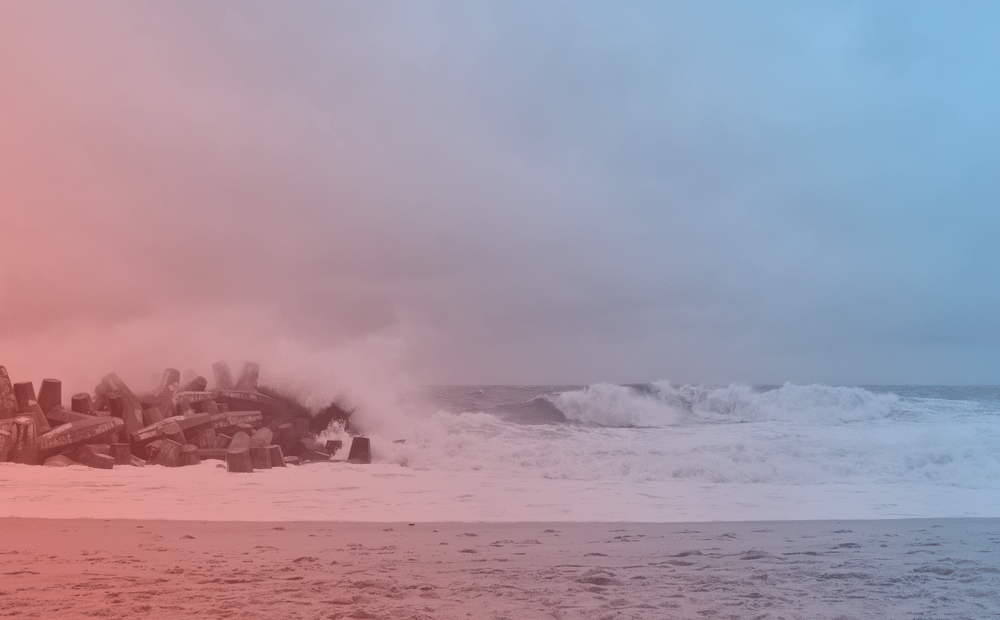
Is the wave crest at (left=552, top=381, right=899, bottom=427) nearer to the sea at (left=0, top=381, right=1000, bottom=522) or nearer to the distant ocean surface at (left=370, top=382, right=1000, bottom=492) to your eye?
the distant ocean surface at (left=370, top=382, right=1000, bottom=492)

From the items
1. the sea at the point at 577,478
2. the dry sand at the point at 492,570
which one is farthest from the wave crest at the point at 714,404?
the dry sand at the point at 492,570

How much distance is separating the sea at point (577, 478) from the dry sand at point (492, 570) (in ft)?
3.24

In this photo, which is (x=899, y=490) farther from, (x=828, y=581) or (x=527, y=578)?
(x=527, y=578)

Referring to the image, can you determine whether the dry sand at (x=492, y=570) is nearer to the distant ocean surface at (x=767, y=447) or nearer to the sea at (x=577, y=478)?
the sea at (x=577, y=478)

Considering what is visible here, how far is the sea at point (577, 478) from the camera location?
8352mm

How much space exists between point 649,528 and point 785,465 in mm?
5675

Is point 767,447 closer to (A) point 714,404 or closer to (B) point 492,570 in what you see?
(A) point 714,404

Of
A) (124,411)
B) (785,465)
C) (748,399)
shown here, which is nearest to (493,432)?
(785,465)

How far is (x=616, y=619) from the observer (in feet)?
13.4

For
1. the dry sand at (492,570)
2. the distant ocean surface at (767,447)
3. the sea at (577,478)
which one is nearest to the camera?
the dry sand at (492,570)

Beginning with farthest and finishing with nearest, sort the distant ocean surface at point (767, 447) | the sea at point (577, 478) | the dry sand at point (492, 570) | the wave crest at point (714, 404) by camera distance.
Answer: the wave crest at point (714, 404), the distant ocean surface at point (767, 447), the sea at point (577, 478), the dry sand at point (492, 570)

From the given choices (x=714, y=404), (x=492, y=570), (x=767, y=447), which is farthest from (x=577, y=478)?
(x=714, y=404)

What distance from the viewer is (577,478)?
36.7 ft

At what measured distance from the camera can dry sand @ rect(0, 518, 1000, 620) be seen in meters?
4.31
